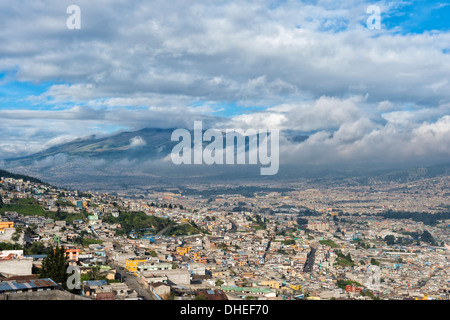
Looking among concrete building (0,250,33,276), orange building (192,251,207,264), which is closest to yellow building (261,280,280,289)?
orange building (192,251,207,264)

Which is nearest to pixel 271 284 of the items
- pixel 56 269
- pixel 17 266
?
pixel 17 266

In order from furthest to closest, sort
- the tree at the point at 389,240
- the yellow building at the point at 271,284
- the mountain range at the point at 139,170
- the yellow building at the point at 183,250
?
the mountain range at the point at 139,170, the tree at the point at 389,240, the yellow building at the point at 183,250, the yellow building at the point at 271,284

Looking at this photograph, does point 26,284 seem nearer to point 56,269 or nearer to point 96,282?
point 56,269

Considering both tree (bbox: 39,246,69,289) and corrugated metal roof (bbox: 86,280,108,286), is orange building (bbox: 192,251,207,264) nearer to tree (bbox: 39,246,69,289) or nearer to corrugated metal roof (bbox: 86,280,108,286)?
corrugated metal roof (bbox: 86,280,108,286)

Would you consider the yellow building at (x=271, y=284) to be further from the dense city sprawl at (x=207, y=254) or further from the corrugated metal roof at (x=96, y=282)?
the corrugated metal roof at (x=96, y=282)

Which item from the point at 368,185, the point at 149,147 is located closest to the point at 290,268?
the point at 368,185

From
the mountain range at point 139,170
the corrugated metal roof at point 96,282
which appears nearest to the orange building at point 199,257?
the corrugated metal roof at point 96,282

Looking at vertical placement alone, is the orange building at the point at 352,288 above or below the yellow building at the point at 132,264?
below

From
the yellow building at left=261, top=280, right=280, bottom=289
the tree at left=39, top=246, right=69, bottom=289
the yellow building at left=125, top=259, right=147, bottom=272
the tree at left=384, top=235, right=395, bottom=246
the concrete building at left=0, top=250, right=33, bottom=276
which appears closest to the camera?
the tree at left=39, top=246, right=69, bottom=289
